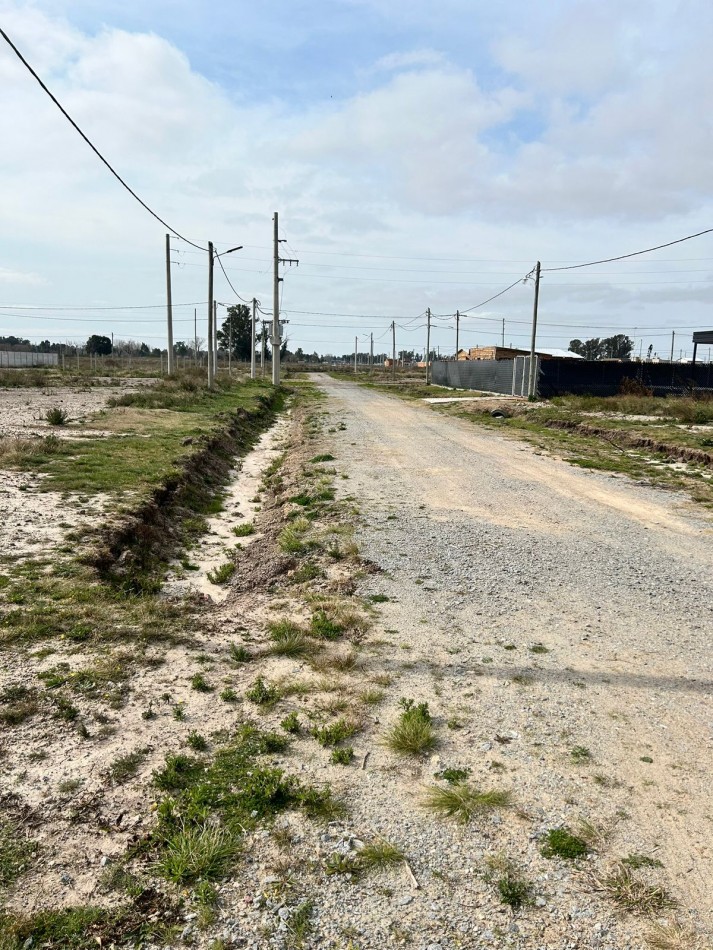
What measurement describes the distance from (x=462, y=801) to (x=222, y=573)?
4.55m

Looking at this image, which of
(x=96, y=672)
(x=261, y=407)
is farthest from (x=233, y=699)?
(x=261, y=407)

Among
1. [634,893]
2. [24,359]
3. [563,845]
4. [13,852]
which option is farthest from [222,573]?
[24,359]

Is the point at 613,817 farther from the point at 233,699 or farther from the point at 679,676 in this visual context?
the point at 233,699

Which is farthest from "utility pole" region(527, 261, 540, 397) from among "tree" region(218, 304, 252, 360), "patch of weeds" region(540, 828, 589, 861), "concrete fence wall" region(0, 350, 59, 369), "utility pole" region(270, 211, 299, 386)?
"tree" region(218, 304, 252, 360)

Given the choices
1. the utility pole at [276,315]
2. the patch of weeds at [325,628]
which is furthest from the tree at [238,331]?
the patch of weeds at [325,628]

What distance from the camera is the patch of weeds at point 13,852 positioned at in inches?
110

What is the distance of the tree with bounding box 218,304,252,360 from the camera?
323 ft

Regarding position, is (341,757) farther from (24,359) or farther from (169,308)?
(24,359)

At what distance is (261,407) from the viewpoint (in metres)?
28.1

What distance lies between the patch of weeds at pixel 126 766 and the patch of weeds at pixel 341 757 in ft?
3.38

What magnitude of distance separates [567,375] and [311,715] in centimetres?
3088

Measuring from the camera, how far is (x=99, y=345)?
90875 mm

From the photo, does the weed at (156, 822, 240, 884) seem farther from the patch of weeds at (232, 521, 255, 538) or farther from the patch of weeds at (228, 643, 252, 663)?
the patch of weeds at (232, 521, 255, 538)

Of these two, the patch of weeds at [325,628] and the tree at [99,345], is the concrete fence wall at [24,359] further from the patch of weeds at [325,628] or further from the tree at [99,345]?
the patch of weeds at [325,628]
